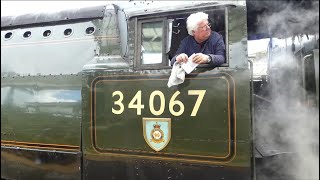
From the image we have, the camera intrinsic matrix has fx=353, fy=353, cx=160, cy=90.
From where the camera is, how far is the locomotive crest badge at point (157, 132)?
289 centimetres

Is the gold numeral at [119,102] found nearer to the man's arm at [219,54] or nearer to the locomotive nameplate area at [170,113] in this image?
the locomotive nameplate area at [170,113]

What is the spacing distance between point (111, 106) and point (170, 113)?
0.56 meters

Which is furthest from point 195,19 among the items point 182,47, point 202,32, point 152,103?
point 152,103

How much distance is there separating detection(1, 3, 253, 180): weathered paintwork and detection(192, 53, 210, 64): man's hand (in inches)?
3.2

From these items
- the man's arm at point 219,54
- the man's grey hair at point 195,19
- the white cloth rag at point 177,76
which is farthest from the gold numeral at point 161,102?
the man's grey hair at point 195,19

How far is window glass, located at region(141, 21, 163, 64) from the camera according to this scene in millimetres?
2984

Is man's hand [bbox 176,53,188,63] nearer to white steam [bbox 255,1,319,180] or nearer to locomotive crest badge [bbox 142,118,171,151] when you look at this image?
locomotive crest badge [bbox 142,118,171,151]

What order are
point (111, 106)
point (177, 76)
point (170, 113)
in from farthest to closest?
point (111, 106)
point (170, 113)
point (177, 76)

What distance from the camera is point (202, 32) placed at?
2.92m

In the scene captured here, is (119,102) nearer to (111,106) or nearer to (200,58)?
(111,106)

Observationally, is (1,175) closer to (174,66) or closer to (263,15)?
(174,66)

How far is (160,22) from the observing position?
9.85 feet

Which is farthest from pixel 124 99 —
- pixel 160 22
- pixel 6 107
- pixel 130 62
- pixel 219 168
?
pixel 6 107

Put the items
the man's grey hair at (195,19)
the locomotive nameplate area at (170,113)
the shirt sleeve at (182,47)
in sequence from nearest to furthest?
the locomotive nameplate area at (170,113) → the man's grey hair at (195,19) → the shirt sleeve at (182,47)
